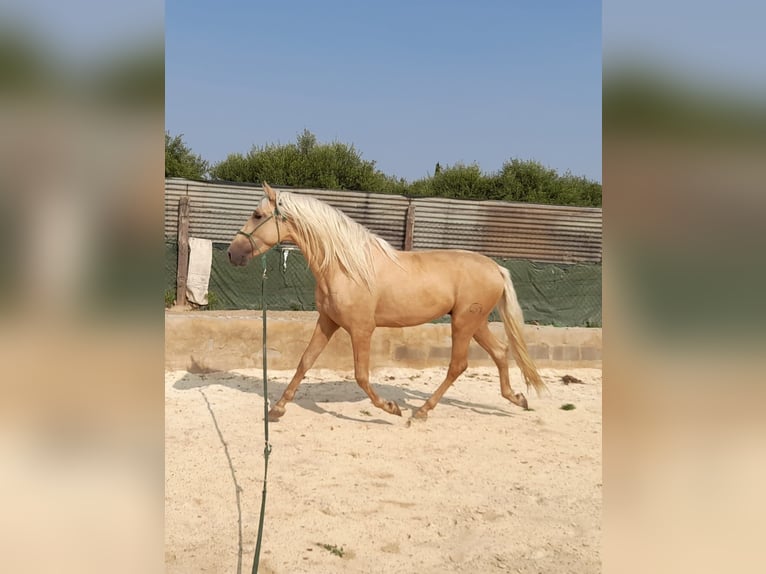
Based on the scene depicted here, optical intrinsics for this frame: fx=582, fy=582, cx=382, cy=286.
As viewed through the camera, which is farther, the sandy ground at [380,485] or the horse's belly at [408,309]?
the horse's belly at [408,309]

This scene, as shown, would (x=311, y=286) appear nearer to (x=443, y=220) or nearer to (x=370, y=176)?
(x=443, y=220)

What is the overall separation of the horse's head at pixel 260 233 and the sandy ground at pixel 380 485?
143cm

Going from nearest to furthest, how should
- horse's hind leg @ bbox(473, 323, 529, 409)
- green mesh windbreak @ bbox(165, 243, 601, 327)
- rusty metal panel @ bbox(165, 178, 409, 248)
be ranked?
1. horse's hind leg @ bbox(473, 323, 529, 409)
2. green mesh windbreak @ bbox(165, 243, 601, 327)
3. rusty metal panel @ bbox(165, 178, 409, 248)

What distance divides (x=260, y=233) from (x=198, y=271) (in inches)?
206

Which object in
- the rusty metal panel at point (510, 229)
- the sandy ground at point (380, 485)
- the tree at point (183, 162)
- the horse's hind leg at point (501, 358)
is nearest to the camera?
the sandy ground at point (380, 485)

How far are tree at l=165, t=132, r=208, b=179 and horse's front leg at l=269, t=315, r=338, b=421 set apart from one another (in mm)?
18142

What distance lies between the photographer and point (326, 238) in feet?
16.2

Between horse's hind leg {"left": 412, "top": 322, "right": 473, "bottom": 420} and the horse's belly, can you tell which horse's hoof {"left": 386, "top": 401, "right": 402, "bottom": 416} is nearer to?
horse's hind leg {"left": 412, "top": 322, "right": 473, "bottom": 420}

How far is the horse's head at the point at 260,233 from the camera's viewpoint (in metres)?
4.93

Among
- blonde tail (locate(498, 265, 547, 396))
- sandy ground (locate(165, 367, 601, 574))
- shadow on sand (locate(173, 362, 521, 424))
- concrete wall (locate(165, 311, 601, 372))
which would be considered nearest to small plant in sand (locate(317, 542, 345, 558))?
sandy ground (locate(165, 367, 601, 574))

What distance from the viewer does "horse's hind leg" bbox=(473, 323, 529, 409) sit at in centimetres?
555

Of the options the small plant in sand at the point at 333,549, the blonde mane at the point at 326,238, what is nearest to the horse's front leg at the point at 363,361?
the blonde mane at the point at 326,238

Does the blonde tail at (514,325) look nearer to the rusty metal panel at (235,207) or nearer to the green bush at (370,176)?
the rusty metal panel at (235,207)
